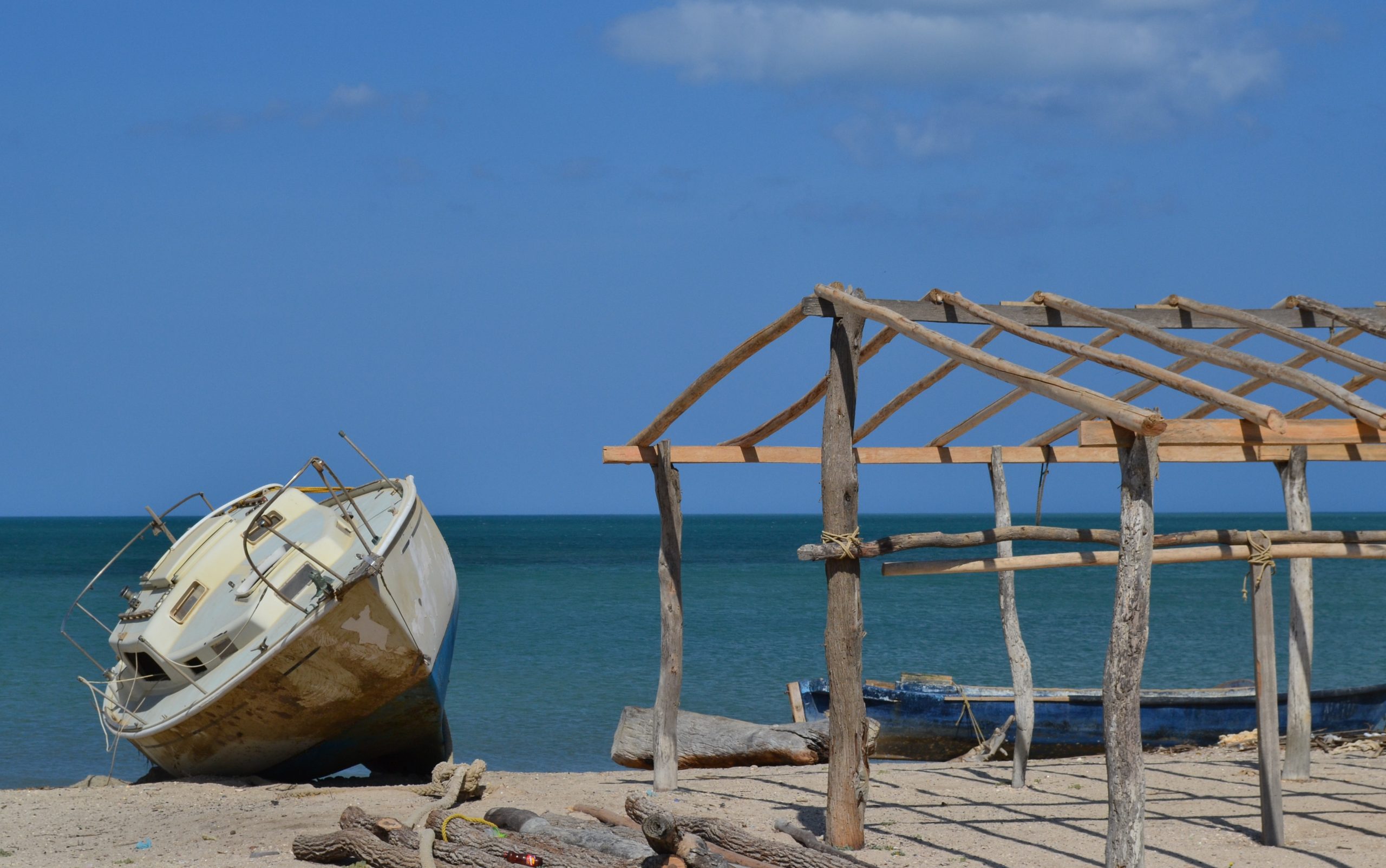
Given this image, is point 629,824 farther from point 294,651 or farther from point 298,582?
point 298,582

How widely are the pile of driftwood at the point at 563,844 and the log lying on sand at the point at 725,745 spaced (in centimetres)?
329

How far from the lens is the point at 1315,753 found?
35.9 feet

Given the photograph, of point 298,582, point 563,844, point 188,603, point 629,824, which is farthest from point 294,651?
point 563,844

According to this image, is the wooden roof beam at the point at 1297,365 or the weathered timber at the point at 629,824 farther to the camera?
the wooden roof beam at the point at 1297,365

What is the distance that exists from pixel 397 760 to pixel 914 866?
6388mm

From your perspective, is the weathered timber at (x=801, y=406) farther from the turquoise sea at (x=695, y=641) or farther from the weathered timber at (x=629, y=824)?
the turquoise sea at (x=695, y=641)

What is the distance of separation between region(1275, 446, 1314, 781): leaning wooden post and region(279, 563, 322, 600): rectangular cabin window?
771 cm

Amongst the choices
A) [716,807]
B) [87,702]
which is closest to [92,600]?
[87,702]

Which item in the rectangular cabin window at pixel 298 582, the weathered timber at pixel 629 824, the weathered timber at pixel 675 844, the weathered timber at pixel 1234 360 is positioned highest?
the weathered timber at pixel 1234 360

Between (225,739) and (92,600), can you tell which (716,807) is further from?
(92,600)

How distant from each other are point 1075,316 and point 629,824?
4.07 meters

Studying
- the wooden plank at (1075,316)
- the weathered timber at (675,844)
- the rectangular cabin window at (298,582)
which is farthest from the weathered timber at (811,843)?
the rectangular cabin window at (298,582)

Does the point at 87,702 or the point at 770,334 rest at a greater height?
the point at 770,334

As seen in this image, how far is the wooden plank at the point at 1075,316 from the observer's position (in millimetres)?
7141
